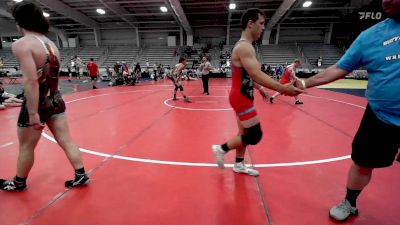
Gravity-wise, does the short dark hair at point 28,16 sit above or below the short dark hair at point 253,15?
below

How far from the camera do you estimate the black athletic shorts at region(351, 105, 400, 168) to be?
6.49ft

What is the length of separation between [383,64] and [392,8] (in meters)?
0.41

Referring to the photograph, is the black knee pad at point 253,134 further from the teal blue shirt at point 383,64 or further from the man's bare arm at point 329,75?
the teal blue shirt at point 383,64

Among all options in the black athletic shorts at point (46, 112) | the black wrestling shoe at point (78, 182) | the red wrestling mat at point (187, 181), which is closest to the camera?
the red wrestling mat at point (187, 181)

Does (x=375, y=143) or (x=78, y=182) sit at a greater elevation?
(x=375, y=143)

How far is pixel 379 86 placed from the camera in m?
1.98

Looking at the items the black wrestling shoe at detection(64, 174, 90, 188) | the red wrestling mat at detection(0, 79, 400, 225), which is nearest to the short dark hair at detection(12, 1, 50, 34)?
the black wrestling shoe at detection(64, 174, 90, 188)

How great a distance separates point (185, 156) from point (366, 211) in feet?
7.87

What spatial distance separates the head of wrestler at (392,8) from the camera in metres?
1.83

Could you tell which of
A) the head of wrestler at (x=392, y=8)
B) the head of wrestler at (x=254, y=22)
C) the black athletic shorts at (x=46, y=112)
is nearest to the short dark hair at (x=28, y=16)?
the black athletic shorts at (x=46, y=112)

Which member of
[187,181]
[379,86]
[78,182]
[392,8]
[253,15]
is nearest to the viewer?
[392,8]

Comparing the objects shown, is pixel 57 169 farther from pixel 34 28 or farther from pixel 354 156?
pixel 354 156

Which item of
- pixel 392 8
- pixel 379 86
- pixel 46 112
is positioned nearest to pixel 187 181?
pixel 46 112

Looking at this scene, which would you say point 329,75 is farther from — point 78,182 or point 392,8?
point 78,182
